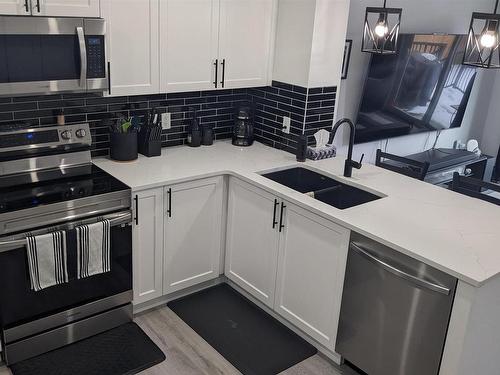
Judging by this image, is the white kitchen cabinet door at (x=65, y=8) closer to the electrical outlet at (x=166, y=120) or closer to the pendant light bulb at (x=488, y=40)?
the electrical outlet at (x=166, y=120)

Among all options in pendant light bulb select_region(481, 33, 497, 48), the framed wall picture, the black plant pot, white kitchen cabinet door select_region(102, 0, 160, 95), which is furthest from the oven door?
the framed wall picture

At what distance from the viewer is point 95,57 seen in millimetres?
2633

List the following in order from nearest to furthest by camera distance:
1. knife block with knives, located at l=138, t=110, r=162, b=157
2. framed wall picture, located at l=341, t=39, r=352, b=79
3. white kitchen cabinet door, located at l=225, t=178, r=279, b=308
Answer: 1. white kitchen cabinet door, located at l=225, t=178, r=279, b=308
2. knife block with knives, located at l=138, t=110, r=162, b=157
3. framed wall picture, located at l=341, t=39, r=352, b=79

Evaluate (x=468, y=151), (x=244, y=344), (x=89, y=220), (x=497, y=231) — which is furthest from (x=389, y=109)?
(x=89, y=220)

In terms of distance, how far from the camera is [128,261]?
9.45ft

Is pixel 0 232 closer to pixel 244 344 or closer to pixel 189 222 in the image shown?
pixel 189 222

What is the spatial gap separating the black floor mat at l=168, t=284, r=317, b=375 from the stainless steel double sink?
2.63ft

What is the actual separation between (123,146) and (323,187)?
125cm

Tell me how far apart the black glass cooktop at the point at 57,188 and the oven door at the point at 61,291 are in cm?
14

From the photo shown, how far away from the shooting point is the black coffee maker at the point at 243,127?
11.9ft

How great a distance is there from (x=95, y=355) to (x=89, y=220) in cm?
72

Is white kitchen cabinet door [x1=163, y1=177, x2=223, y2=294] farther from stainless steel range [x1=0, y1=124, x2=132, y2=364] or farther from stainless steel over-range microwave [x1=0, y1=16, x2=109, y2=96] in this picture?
stainless steel over-range microwave [x1=0, y1=16, x2=109, y2=96]

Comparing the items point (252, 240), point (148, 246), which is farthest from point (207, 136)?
point (148, 246)

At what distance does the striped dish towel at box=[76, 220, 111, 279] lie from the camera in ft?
8.48
